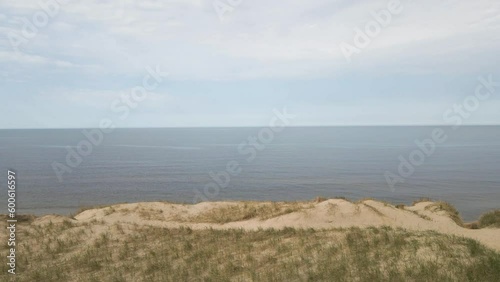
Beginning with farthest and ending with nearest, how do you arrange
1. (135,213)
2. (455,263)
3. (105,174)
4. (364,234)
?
(105,174), (135,213), (364,234), (455,263)

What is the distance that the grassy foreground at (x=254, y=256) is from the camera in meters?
13.3

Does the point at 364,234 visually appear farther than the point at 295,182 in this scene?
No

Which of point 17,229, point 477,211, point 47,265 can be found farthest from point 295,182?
point 47,265

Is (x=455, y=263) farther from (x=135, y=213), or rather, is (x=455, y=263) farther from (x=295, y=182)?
(x=295, y=182)

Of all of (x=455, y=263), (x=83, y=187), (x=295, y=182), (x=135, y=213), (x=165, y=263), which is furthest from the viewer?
(x=295, y=182)

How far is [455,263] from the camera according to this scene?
43.6 ft

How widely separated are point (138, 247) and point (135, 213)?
35.3 ft

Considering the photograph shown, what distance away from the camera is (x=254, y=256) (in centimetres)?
1658

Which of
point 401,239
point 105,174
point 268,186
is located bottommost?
point 401,239

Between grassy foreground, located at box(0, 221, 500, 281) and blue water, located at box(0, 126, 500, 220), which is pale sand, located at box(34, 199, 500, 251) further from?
blue water, located at box(0, 126, 500, 220)

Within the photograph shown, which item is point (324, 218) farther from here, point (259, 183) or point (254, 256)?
point (259, 183)

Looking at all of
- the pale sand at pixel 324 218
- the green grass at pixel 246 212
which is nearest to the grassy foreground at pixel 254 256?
the pale sand at pixel 324 218

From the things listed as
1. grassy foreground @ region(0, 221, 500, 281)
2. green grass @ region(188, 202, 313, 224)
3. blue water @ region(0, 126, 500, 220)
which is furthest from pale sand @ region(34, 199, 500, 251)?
blue water @ region(0, 126, 500, 220)

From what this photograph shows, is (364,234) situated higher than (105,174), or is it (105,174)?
(105,174)
